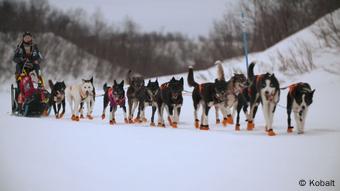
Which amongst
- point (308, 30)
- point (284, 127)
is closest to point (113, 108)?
point (284, 127)

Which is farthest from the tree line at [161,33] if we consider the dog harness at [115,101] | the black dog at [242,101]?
the dog harness at [115,101]

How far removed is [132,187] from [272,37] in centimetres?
252

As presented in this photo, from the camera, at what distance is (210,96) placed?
3.62m

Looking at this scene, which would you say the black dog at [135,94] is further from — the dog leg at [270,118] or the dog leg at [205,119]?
the dog leg at [270,118]

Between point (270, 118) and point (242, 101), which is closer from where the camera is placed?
point (270, 118)

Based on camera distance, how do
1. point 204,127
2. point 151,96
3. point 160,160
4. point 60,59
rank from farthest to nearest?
1. point 151,96
2. point 204,127
3. point 60,59
4. point 160,160

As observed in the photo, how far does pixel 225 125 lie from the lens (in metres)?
3.86

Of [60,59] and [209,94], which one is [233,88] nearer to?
[209,94]

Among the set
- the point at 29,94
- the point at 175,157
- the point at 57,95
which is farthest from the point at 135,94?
the point at 175,157

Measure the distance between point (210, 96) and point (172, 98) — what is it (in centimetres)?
46

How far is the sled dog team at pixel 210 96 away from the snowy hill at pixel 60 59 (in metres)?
0.74

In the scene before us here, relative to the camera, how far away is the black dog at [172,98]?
12.2 feet

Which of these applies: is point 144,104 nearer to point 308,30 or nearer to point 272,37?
point 272,37

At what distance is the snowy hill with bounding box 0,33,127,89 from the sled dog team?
2.41 feet
